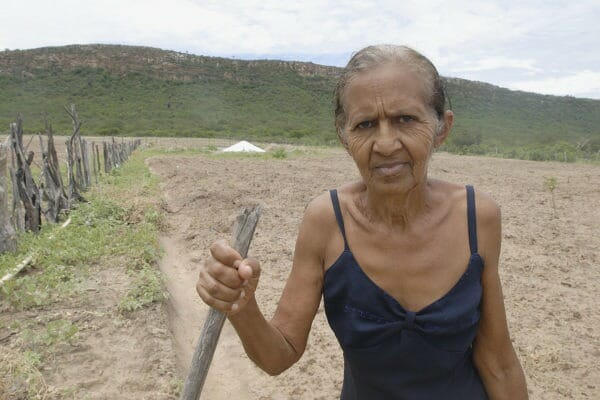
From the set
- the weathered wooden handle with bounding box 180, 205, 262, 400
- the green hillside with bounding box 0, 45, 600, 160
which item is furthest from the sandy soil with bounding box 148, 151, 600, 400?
the green hillside with bounding box 0, 45, 600, 160

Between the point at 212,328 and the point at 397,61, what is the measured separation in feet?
3.05

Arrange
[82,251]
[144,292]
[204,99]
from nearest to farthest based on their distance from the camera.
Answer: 1. [144,292]
2. [82,251]
3. [204,99]

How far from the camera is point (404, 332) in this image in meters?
1.38

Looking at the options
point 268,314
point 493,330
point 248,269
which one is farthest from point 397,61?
point 268,314

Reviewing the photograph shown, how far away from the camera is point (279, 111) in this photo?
54531 mm

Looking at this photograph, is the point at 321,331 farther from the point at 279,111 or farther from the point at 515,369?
the point at 279,111

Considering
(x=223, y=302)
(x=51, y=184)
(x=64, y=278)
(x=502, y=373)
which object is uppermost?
(x=223, y=302)

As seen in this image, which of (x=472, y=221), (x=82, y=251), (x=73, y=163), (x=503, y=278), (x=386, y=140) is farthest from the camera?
(x=73, y=163)

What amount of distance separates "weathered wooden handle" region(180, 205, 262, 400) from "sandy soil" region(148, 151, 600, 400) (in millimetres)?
1779

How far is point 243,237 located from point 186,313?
11.4 ft

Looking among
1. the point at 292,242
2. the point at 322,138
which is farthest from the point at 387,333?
the point at 322,138

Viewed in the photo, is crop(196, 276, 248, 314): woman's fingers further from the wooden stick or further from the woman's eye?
the wooden stick

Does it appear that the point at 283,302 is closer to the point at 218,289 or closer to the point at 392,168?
the point at 218,289

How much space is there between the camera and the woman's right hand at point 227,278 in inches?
46.5
